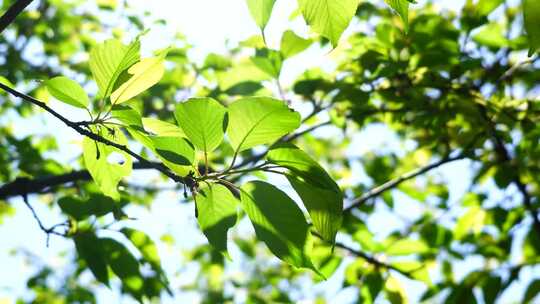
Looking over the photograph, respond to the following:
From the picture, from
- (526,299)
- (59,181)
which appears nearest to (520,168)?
(526,299)

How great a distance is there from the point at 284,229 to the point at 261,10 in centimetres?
27

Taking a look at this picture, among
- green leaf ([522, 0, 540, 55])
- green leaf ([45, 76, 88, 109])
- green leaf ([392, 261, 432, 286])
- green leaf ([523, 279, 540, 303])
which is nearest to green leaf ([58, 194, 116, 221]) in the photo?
green leaf ([45, 76, 88, 109])

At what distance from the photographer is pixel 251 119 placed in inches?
26.5

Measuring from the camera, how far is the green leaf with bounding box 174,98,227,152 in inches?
25.9

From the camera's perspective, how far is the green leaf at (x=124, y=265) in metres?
1.07

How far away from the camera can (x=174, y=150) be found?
68cm

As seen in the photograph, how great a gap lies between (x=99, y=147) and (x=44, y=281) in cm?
229

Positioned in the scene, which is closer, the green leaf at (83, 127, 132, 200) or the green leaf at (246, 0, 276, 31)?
the green leaf at (246, 0, 276, 31)

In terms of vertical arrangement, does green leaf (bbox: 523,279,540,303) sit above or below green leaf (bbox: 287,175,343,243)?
below

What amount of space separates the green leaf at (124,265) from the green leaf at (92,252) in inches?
0.4

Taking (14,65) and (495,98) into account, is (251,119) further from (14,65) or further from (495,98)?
(14,65)

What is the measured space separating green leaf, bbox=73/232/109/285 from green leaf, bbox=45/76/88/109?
1.36ft

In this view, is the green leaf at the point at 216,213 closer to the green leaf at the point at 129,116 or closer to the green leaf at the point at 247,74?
the green leaf at the point at 129,116

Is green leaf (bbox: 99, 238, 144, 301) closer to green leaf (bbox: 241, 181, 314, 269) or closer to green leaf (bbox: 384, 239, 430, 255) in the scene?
green leaf (bbox: 241, 181, 314, 269)
